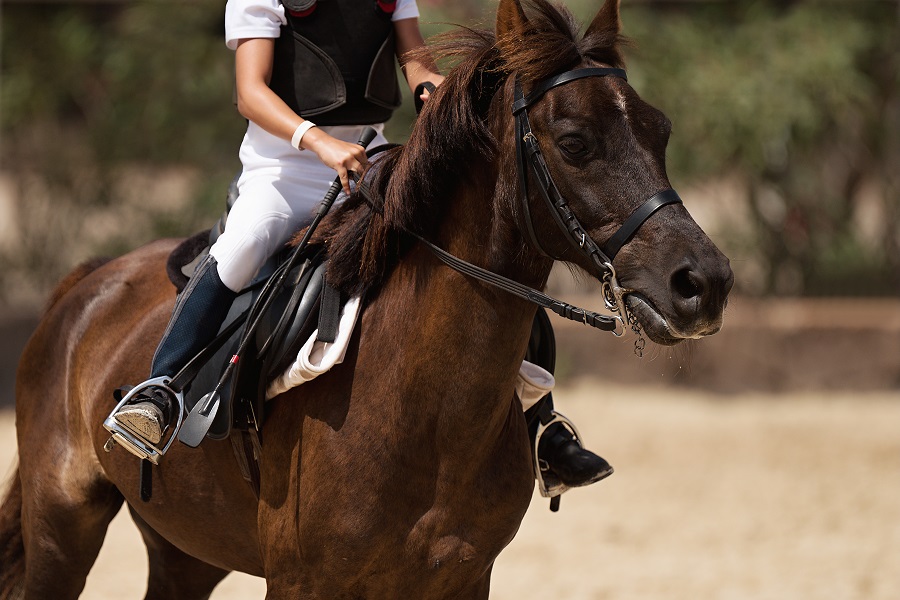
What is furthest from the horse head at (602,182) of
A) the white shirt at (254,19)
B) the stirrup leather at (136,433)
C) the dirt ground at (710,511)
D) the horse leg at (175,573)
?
the dirt ground at (710,511)

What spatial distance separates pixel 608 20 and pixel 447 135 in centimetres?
54

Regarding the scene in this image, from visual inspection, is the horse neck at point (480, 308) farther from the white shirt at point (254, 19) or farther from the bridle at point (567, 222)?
the white shirt at point (254, 19)

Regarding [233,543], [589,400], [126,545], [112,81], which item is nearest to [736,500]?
[589,400]

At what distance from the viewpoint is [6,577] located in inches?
163

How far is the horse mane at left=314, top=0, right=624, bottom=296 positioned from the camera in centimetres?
268

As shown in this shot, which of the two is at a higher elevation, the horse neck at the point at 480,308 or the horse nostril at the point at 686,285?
the horse nostril at the point at 686,285

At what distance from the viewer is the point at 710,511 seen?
758cm

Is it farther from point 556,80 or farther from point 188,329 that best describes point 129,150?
point 556,80

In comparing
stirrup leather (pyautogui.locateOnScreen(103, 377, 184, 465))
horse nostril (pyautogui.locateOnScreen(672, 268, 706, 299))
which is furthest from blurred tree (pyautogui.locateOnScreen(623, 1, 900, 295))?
horse nostril (pyautogui.locateOnScreen(672, 268, 706, 299))

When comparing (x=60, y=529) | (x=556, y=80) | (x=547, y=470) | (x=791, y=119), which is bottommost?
(x=791, y=119)

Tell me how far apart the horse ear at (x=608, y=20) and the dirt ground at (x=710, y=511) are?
3853mm

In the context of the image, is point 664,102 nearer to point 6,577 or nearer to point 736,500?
point 736,500

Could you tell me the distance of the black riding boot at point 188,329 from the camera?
120 inches

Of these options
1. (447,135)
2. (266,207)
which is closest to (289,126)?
(266,207)
